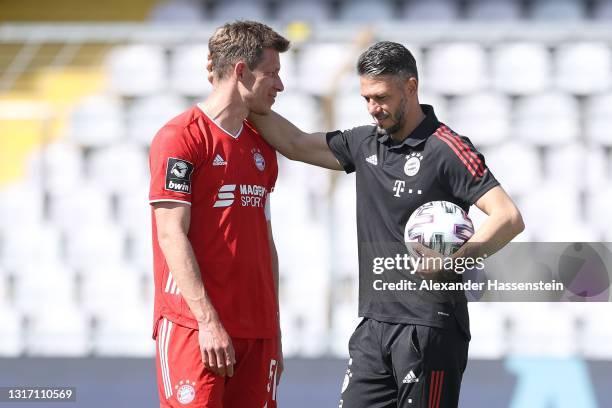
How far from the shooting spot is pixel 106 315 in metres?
7.04

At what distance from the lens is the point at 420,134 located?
3.59 metres

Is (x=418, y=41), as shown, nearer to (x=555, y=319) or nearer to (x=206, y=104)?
(x=555, y=319)

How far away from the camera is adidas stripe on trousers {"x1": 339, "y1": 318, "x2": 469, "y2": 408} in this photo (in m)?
3.47

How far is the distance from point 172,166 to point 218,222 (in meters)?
0.26

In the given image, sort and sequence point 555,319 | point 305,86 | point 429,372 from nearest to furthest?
point 429,372, point 555,319, point 305,86

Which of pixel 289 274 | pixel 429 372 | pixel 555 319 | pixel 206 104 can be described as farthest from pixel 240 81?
pixel 555 319

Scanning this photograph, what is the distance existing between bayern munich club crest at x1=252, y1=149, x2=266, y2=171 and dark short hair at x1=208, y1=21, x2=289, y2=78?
1.03ft

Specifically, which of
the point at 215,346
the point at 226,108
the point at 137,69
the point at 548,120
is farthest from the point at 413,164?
the point at 137,69

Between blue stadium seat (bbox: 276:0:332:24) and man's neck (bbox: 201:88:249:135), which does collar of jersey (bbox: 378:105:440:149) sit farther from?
blue stadium seat (bbox: 276:0:332:24)

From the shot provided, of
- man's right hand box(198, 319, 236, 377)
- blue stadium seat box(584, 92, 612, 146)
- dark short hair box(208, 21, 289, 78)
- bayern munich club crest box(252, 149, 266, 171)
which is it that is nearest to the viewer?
man's right hand box(198, 319, 236, 377)

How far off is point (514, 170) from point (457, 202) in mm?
4362

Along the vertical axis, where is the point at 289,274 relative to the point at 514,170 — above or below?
below

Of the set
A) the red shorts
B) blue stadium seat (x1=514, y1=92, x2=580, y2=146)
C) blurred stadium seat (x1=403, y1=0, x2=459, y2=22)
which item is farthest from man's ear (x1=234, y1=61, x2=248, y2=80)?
blurred stadium seat (x1=403, y1=0, x2=459, y2=22)

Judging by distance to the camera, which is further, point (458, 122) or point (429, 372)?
point (458, 122)
